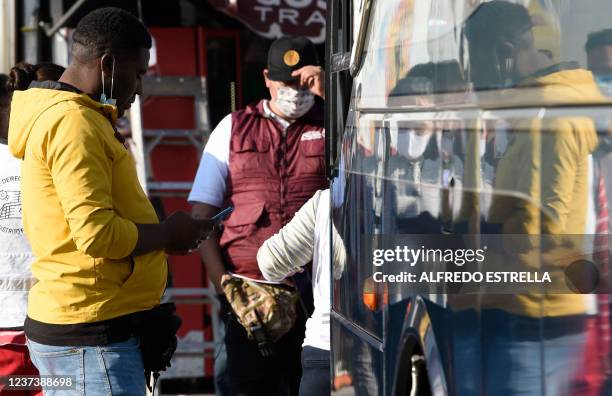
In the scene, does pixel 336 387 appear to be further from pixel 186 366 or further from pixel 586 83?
pixel 186 366

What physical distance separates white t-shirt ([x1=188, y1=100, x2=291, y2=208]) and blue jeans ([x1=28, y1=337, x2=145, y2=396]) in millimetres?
1969

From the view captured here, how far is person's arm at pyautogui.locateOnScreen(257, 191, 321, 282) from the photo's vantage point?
14.3 ft

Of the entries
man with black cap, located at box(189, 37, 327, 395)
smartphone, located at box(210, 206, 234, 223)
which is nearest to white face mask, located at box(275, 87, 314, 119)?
man with black cap, located at box(189, 37, 327, 395)

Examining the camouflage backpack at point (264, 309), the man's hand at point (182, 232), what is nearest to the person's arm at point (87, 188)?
the man's hand at point (182, 232)

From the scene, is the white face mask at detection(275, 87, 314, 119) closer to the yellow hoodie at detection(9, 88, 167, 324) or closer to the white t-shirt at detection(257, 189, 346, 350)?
the white t-shirt at detection(257, 189, 346, 350)

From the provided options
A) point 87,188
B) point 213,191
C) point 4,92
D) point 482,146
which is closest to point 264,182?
point 213,191

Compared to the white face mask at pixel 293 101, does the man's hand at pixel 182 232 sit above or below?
below

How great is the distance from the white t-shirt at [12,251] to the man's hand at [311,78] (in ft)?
5.19

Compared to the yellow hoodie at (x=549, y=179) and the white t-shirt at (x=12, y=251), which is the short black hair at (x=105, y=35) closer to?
the white t-shirt at (x=12, y=251)

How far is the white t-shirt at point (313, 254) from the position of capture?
167 inches

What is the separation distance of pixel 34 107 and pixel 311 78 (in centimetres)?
224

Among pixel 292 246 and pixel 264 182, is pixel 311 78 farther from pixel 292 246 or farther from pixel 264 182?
pixel 292 246

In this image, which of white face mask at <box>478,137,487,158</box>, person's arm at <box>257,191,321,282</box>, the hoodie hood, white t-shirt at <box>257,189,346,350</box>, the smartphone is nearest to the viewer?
white face mask at <box>478,137,487,158</box>

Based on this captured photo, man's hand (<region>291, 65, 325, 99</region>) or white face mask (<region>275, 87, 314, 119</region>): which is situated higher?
man's hand (<region>291, 65, 325, 99</region>)
